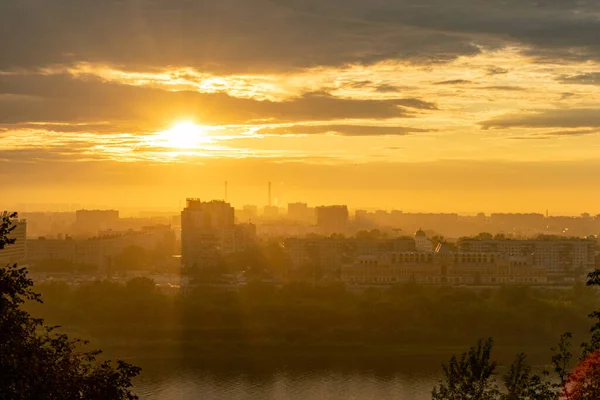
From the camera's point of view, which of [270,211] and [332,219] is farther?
[270,211]

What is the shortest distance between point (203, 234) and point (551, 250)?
12021 millimetres

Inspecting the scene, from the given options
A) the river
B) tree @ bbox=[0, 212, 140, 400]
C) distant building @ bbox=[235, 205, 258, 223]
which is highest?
distant building @ bbox=[235, 205, 258, 223]

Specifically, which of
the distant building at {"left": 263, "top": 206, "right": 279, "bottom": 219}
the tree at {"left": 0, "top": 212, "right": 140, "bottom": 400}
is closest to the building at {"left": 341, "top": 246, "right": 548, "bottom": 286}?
the tree at {"left": 0, "top": 212, "right": 140, "bottom": 400}

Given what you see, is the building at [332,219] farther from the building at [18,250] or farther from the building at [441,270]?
the building at [441,270]

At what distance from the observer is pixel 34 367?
363cm

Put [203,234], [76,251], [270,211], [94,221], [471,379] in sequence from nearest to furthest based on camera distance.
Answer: [471,379] < [203,234] < [76,251] < [94,221] < [270,211]

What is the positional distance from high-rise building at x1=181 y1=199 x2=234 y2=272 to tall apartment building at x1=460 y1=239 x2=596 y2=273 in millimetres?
8332

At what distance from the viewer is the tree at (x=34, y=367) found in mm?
3576

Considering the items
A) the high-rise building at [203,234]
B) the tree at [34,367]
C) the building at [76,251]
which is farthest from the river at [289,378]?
the building at [76,251]

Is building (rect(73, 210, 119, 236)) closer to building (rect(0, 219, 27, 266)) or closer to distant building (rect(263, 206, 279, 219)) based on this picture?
distant building (rect(263, 206, 279, 219))

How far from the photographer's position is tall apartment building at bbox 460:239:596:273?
3139 cm

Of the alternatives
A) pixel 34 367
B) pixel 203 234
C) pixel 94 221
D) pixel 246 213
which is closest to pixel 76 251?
pixel 203 234

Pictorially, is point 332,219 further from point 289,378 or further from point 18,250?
point 289,378

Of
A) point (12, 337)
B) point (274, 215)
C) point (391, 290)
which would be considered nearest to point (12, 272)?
point (12, 337)
